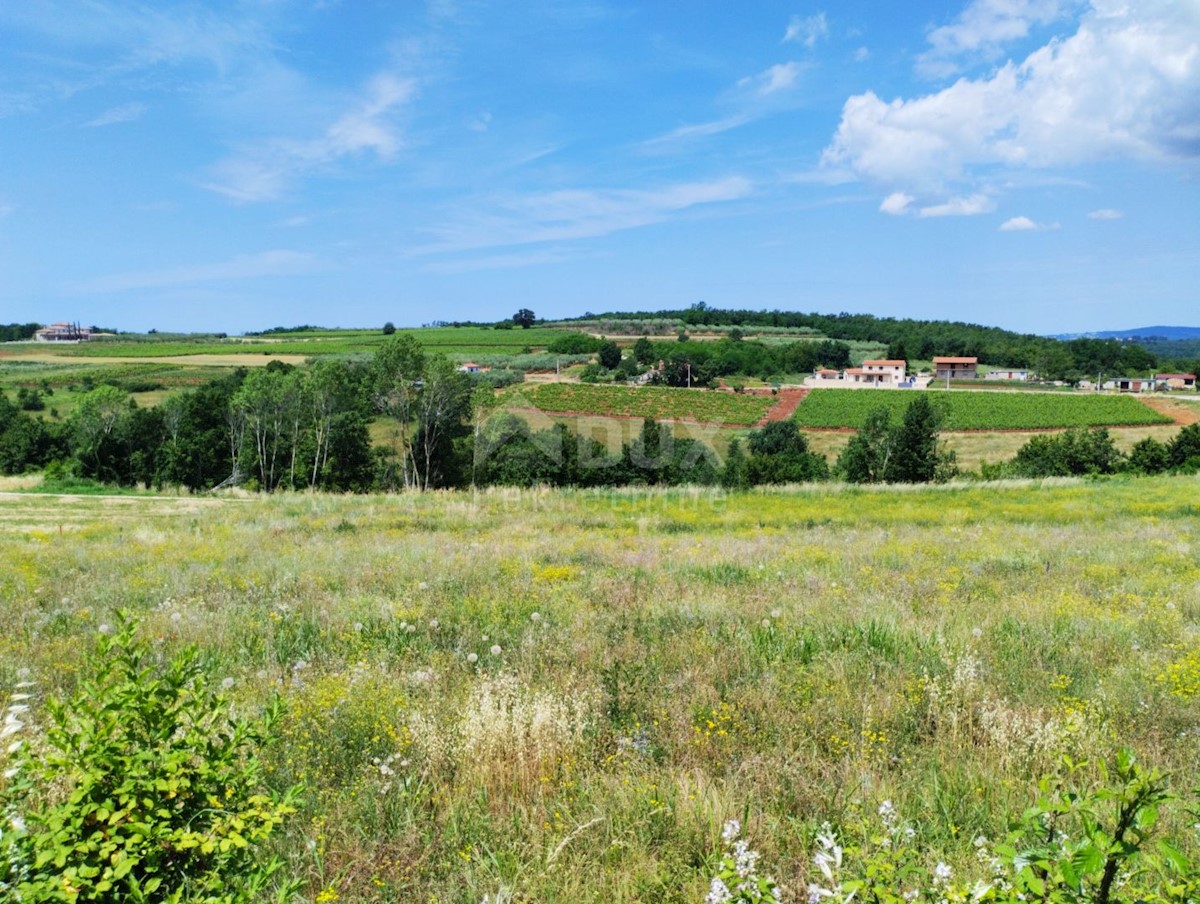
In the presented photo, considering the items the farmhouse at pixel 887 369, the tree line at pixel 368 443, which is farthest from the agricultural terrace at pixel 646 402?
the farmhouse at pixel 887 369

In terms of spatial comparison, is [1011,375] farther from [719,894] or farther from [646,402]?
[719,894]

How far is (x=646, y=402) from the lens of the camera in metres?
87.4

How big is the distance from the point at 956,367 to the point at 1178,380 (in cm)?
3674

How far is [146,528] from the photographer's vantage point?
15.4 m

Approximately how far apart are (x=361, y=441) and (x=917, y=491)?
4253 cm

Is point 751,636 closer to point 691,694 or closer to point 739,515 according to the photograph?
point 691,694

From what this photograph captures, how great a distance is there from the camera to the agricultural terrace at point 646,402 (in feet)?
262

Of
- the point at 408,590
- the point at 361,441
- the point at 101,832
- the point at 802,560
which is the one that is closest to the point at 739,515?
the point at 802,560

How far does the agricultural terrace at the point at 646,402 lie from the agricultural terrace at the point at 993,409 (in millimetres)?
8275

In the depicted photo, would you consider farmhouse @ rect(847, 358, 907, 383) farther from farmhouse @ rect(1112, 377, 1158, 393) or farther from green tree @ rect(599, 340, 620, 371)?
green tree @ rect(599, 340, 620, 371)

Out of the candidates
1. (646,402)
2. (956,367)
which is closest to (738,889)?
(646,402)

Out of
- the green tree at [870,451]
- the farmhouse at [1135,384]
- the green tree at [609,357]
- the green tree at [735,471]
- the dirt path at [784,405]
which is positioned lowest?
the green tree at [735,471]

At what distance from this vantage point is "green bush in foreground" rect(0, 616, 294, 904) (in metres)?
1.87

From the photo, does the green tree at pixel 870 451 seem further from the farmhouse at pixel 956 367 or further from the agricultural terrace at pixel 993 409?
the farmhouse at pixel 956 367
